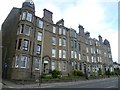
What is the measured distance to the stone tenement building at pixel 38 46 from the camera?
96.6ft

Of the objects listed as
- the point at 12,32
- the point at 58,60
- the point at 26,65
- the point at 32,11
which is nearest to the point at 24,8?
the point at 32,11

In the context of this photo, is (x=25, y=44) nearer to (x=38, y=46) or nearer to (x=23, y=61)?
(x=23, y=61)

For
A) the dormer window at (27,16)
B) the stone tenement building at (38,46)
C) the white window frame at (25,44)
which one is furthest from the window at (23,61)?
the dormer window at (27,16)

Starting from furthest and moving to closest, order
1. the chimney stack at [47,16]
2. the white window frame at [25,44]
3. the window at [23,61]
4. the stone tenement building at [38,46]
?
the chimney stack at [47,16] < the white window frame at [25,44] < the stone tenement building at [38,46] < the window at [23,61]

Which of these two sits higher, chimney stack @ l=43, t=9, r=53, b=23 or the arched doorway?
chimney stack @ l=43, t=9, r=53, b=23

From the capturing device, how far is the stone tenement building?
2944 cm

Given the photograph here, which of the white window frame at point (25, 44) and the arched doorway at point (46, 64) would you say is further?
the arched doorway at point (46, 64)

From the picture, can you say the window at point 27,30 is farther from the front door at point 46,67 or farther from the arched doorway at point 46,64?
the front door at point 46,67

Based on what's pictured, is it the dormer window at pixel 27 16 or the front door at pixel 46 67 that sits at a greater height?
the dormer window at pixel 27 16

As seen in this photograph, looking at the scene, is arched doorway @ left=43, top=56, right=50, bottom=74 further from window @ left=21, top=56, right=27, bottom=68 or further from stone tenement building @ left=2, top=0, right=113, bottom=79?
window @ left=21, top=56, right=27, bottom=68

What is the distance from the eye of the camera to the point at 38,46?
111ft

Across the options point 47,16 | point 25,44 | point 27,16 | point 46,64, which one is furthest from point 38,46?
point 47,16

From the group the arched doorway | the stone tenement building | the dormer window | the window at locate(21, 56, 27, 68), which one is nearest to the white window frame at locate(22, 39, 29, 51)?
the stone tenement building

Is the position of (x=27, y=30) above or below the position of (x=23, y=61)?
above
